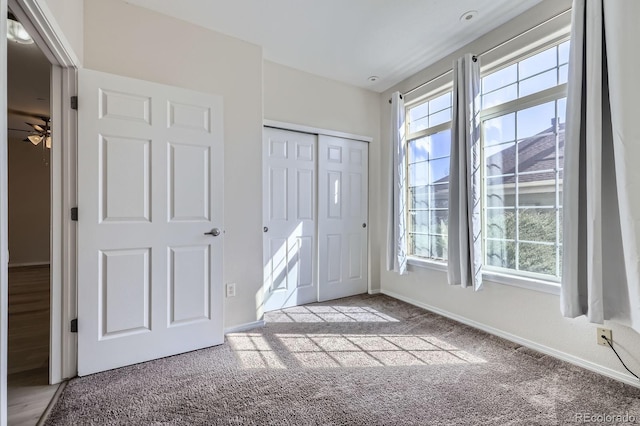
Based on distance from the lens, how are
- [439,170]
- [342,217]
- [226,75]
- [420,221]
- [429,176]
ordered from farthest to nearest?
[342,217]
[420,221]
[429,176]
[439,170]
[226,75]

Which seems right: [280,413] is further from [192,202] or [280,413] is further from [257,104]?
[257,104]

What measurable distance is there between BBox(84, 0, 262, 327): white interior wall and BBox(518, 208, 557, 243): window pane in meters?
2.24

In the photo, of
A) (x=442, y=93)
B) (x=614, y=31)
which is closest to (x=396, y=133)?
(x=442, y=93)

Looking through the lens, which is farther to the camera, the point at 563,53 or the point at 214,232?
the point at 214,232

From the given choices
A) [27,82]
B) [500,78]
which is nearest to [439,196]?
[500,78]

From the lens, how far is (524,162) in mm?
2424

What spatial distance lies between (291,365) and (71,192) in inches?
72.6

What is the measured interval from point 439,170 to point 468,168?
2.03ft

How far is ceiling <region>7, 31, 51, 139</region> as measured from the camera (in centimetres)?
274

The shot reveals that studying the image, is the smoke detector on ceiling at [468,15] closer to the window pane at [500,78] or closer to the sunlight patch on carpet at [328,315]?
the window pane at [500,78]

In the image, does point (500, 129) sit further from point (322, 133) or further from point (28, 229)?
point (28, 229)

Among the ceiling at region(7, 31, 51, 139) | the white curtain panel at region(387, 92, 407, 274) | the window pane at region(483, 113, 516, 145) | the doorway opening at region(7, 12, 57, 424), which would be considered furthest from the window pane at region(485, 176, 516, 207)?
the ceiling at region(7, 31, 51, 139)

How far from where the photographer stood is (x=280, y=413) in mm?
1576

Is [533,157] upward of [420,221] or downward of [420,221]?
upward
